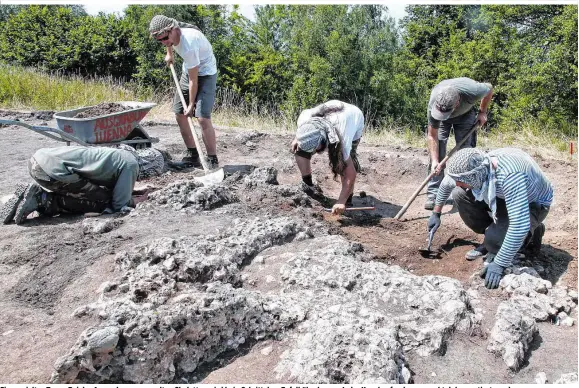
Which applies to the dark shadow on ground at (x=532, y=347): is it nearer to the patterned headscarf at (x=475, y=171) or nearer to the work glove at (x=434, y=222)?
the patterned headscarf at (x=475, y=171)

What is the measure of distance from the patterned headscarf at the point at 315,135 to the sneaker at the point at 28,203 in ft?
7.36

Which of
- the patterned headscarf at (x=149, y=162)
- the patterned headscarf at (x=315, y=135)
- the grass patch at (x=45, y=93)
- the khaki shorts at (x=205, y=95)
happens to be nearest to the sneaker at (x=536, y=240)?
the patterned headscarf at (x=315, y=135)

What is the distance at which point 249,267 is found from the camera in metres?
3.59

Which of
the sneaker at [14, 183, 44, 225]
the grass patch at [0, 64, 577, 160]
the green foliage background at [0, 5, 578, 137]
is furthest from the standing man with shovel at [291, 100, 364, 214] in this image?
the green foliage background at [0, 5, 578, 137]

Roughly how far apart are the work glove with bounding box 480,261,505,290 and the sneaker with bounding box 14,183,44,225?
3584 millimetres

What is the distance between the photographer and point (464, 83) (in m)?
5.14

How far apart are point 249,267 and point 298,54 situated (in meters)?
14.0

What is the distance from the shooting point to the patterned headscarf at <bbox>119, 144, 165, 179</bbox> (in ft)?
20.1

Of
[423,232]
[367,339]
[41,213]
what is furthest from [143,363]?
[423,232]

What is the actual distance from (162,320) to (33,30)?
15770 millimetres

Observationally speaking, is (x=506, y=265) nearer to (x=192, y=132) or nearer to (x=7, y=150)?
(x=192, y=132)

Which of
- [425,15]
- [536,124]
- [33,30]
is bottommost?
[536,124]

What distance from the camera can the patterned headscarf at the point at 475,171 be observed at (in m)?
3.41

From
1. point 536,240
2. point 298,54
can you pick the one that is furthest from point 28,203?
point 298,54
